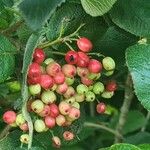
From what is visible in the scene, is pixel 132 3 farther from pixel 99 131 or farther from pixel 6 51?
pixel 99 131

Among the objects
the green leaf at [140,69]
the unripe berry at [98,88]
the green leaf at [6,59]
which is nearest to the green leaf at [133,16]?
the green leaf at [140,69]

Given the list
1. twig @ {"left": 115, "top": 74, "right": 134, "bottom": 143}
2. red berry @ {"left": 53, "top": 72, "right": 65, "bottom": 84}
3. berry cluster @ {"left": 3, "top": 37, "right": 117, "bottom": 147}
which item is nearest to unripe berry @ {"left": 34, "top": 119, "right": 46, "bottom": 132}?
berry cluster @ {"left": 3, "top": 37, "right": 117, "bottom": 147}

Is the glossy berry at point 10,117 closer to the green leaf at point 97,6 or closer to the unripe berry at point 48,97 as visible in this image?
the unripe berry at point 48,97

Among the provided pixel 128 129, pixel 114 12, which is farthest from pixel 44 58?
pixel 128 129

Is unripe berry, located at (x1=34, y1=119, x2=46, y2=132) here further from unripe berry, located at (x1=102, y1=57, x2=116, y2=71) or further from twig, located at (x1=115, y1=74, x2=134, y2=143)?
twig, located at (x1=115, y1=74, x2=134, y2=143)

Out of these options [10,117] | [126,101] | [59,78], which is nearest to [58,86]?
[59,78]
